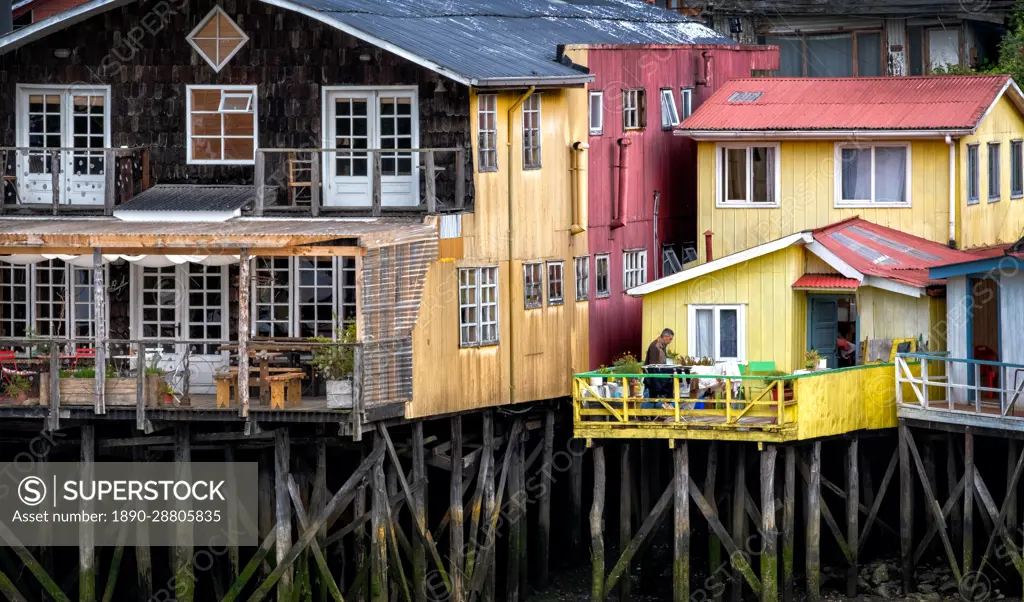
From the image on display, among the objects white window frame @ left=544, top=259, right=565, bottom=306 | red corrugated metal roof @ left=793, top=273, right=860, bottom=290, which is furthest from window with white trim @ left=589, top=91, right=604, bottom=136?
red corrugated metal roof @ left=793, top=273, right=860, bottom=290

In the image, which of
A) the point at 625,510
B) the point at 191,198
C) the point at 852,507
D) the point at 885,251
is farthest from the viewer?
the point at 885,251

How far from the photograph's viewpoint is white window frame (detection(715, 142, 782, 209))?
1891 inches

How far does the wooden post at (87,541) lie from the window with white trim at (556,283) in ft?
27.0

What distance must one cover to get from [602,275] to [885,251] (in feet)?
17.0

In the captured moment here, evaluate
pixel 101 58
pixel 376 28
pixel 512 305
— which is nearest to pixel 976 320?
pixel 512 305

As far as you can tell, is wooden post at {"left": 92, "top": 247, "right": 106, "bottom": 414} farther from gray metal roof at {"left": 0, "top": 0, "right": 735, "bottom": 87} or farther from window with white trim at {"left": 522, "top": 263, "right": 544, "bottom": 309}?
window with white trim at {"left": 522, "top": 263, "right": 544, "bottom": 309}

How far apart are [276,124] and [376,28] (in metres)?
2.41

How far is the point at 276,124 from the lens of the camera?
43156 mm

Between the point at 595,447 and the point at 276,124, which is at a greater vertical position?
the point at 276,124

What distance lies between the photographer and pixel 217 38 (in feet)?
142

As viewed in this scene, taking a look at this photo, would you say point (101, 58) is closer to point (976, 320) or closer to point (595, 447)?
point (595, 447)

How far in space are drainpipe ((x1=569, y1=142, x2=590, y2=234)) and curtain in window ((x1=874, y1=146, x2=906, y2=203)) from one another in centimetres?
575

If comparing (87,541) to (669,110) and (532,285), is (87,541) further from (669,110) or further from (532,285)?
(669,110)

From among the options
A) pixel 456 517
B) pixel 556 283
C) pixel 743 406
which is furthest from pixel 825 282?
pixel 456 517
